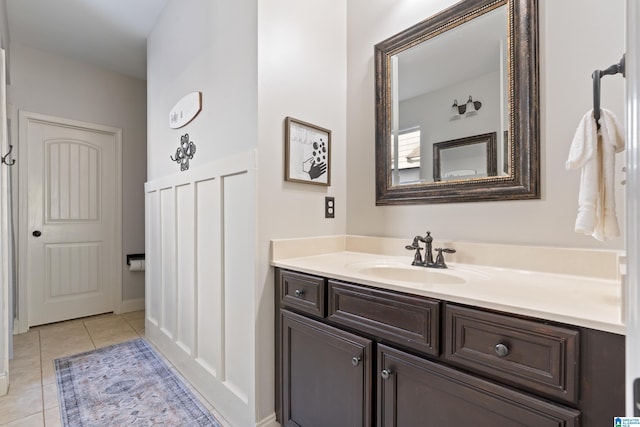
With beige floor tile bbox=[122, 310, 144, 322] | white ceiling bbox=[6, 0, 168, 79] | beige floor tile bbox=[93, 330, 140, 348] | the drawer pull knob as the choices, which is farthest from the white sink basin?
beige floor tile bbox=[122, 310, 144, 322]

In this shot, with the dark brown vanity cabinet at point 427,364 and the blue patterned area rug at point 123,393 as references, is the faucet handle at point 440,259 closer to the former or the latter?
the dark brown vanity cabinet at point 427,364

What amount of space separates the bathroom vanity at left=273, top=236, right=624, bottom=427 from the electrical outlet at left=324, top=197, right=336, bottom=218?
392 mm

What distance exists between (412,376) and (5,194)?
2.54m

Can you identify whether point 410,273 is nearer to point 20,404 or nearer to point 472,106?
point 472,106

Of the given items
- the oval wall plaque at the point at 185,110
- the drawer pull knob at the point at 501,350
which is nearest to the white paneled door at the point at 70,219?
the oval wall plaque at the point at 185,110

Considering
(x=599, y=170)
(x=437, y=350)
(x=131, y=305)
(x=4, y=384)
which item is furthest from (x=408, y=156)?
(x=131, y=305)

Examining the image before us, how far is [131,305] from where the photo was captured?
136 inches

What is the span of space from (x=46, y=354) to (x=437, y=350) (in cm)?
301

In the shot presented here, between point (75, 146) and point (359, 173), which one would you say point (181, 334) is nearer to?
point (359, 173)

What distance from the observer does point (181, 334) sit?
2100 mm

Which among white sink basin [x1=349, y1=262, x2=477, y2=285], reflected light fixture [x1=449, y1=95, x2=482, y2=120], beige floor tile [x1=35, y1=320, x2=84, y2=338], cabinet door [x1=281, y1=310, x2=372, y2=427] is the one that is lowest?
beige floor tile [x1=35, y1=320, x2=84, y2=338]

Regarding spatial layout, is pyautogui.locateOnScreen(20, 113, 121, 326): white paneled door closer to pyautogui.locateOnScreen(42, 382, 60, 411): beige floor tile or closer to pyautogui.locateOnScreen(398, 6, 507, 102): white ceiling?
pyautogui.locateOnScreen(42, 382, 60, 411): beige floor tile

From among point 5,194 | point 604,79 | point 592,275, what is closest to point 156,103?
point 5,194

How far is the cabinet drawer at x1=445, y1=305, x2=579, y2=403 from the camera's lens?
688mm
